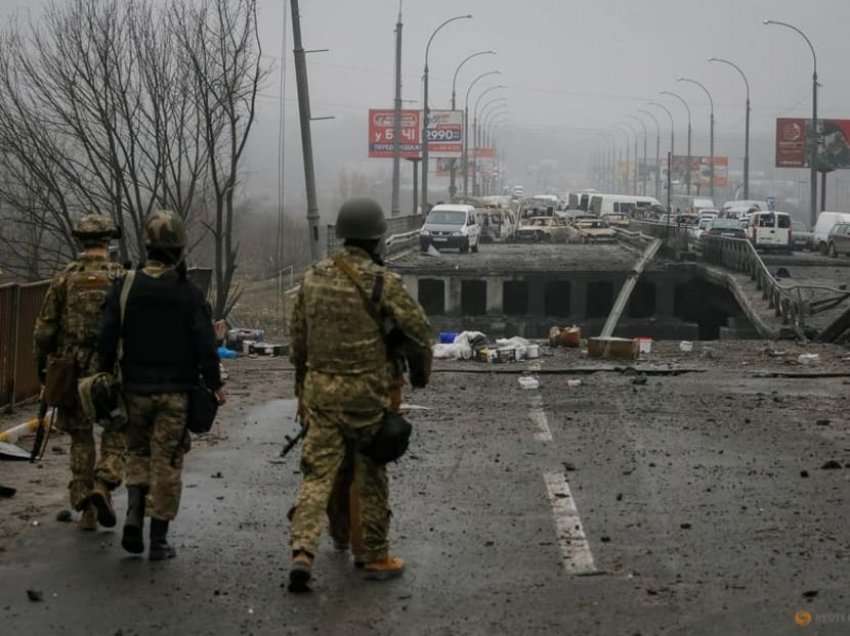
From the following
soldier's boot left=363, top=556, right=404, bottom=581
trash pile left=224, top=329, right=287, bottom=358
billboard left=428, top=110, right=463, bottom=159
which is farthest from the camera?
billboard left=428, top=110, right=463, bottom=159

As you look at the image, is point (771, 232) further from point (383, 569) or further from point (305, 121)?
point (383, 569)

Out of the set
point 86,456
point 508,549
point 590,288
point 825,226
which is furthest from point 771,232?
point 86,456

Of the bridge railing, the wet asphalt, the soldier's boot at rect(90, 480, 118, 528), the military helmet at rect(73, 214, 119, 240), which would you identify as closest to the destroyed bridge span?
the bridge railing

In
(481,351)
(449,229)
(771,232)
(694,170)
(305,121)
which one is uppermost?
(305,121)

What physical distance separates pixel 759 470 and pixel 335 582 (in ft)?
14.1

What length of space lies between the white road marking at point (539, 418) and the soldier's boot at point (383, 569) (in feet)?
17.0

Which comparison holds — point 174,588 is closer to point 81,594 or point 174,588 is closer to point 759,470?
point 81,594

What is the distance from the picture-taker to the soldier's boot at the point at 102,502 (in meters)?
8.16

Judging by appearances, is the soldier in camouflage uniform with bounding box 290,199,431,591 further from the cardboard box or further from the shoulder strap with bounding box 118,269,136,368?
the cardboard box

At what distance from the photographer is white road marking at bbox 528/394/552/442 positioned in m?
12.7

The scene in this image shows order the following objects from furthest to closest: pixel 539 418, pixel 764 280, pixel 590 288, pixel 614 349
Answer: pixel 590 288
pixel 764 280
pixel 614 349
pixel 539 418

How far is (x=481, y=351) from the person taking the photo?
2034 centimetres

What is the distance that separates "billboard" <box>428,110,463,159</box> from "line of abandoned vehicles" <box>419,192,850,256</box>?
451 cm

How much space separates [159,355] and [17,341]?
22.7ft
